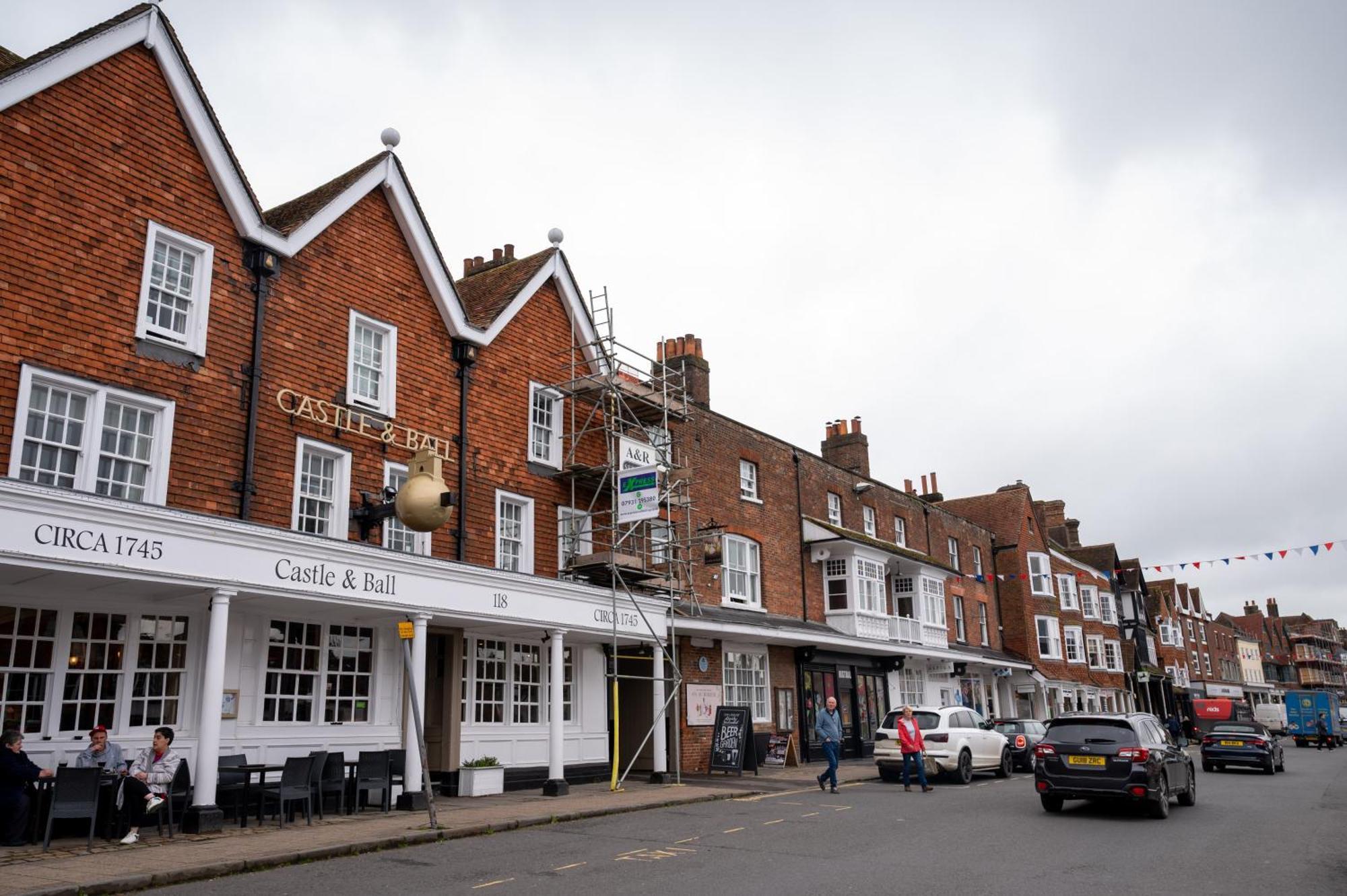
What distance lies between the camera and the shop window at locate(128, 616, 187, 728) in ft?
41.6

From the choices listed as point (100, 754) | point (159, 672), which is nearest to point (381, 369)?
point (159, 672)

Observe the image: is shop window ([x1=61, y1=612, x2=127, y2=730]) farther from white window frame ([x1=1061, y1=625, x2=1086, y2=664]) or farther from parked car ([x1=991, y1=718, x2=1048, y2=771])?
white window frame ([x1=1061, y1=625, x2=1086, y2=664])

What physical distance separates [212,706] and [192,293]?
19.8 ft

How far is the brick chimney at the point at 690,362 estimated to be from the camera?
25.8 metres

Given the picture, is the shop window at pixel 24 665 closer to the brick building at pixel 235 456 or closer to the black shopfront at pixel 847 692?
the brick building at pixel 235 456

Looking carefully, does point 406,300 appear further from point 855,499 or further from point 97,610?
point 855,499

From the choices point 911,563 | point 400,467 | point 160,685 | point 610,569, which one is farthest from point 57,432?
point 911,563

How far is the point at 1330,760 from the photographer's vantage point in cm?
3266

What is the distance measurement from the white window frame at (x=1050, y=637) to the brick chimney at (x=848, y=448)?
14.1 m

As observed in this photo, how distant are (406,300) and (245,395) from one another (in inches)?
159

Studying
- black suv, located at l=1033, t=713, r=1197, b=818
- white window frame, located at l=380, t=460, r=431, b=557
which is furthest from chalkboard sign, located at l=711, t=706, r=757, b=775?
white window frame, located at l=380, t=460, r=431, b=557

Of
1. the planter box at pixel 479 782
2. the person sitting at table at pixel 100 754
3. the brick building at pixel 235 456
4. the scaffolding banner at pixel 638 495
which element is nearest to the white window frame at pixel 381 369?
the brick building at pixel 235 456

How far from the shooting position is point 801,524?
28.4 m

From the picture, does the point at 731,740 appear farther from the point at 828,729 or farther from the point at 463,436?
the point at 463,436
